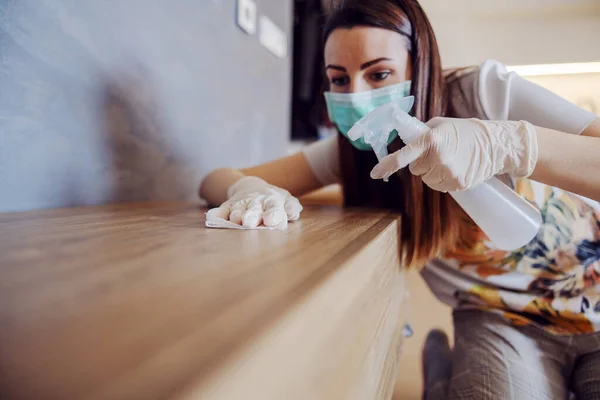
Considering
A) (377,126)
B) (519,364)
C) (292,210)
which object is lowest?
(519,364)

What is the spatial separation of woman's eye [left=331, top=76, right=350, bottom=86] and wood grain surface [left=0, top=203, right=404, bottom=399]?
0.32m

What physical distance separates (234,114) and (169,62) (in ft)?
0.98

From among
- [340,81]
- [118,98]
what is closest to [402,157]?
[340,81]

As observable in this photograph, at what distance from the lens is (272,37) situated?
4.51 ft

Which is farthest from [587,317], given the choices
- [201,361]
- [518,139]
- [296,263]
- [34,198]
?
[34,198]

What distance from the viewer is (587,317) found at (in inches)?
26.4

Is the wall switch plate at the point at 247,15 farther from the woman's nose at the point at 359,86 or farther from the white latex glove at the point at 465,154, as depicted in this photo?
the white latex glove at the point at 465,154

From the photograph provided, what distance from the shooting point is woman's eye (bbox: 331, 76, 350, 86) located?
2.03 ft

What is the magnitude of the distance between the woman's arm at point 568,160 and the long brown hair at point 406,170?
15 centimetres

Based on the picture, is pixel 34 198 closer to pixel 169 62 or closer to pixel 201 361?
pixel 169 62

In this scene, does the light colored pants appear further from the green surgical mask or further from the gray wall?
the gray wall

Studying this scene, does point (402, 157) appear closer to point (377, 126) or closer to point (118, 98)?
point (377, 126)

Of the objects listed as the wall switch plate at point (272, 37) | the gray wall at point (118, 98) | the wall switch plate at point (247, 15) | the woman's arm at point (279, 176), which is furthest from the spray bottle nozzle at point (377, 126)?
the wall switch plate at point (272, 37)

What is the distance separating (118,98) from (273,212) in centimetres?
47
